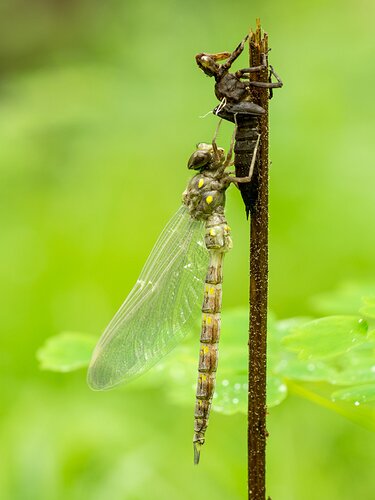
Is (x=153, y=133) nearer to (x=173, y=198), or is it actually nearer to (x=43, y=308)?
(x=173, y=198)

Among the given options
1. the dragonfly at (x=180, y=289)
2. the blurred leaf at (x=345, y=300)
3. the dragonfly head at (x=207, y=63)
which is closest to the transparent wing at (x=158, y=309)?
the dragonfly at (x=180, y=289)

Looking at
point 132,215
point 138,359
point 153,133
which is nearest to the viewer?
point 138,359

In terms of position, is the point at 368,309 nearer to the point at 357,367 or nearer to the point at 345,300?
the point at 357,367

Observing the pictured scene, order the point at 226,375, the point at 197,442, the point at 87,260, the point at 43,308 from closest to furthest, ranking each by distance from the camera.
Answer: the point at 197,442 < the point at 226,375 < the point at 43,308 < the point at 87,260

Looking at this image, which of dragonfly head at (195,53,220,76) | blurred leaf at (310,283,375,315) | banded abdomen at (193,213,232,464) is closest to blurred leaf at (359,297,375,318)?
banded abdomen at (193,213,232,464)

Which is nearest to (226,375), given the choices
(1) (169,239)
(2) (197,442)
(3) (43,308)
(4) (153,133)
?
(2) (197,442)

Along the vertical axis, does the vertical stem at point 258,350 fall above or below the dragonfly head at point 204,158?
below

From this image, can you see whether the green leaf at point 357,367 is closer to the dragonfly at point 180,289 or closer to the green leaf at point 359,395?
the green leaf at point 359,395
